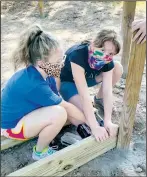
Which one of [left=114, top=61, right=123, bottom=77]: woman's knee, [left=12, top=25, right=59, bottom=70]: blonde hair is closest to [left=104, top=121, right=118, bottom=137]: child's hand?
[left=114, top=61, right=123, bottom=77]: woman's knee

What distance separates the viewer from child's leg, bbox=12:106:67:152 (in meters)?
1.93

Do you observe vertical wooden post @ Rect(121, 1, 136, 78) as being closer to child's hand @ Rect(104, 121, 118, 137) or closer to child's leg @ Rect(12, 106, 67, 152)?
child's hand @ Rect(104, 121, 118, 137)

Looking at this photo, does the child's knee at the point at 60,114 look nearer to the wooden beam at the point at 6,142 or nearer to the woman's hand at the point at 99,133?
the woman's hand at the point at 99,133

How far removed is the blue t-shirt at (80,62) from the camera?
6.80ft

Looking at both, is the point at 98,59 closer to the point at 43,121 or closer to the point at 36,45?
the point at 36,45

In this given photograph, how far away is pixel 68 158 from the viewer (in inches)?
74.6

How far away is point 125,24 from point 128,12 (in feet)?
0.39

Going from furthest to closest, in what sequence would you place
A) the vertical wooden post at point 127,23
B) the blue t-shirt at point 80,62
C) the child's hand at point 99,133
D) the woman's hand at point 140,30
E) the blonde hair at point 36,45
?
the vertical wooden post at point 127,23 < the blue t-shirt at point 80,62 < the child's hand at point 99,133 < the blonde hair at point 36,45 < the woman's hand at point 140,30

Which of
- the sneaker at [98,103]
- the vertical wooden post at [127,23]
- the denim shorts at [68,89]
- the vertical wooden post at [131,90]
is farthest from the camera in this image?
the vertical wooden post at [127,23]

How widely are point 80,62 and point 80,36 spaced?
82.1 inches

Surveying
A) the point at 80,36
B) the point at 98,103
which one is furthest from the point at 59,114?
the point at 80,36

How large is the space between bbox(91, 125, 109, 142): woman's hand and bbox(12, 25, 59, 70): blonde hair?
0.53 m

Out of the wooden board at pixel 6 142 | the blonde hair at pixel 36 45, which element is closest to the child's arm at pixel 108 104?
the blonde hair at pixel 36 45

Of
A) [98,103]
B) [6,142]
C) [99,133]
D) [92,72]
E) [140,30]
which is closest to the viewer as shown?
[140,30]
